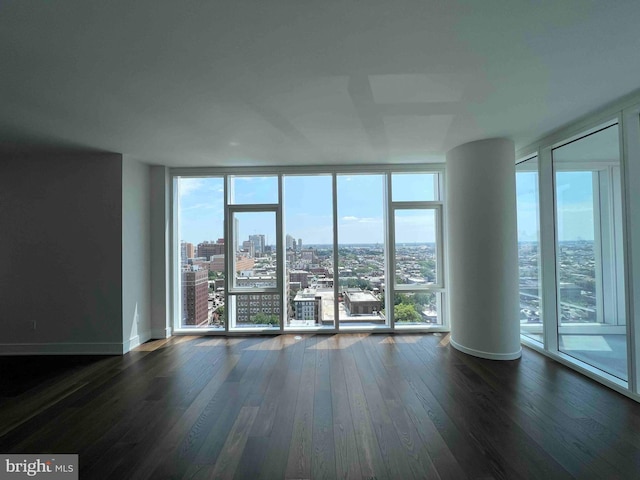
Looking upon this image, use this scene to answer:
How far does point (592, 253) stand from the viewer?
3.17m

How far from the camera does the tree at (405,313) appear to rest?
184 inches

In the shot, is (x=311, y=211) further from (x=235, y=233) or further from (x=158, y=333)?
(x=158, y=333)

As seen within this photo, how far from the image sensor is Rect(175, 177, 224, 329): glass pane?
4691 mm

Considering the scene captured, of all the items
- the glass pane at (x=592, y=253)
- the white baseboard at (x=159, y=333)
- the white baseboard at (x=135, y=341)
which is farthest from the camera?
the white baseboard at (x=159, y=333)

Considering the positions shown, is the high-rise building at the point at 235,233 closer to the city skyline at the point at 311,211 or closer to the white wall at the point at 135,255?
the city skyline at the point at 311,211

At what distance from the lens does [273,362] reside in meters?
3.46

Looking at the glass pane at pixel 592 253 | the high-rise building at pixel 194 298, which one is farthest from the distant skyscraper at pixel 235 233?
the glass pane at pixel 592 253

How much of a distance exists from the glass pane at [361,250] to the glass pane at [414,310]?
273 millimetres

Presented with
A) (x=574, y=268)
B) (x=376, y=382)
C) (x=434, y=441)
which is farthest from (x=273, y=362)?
(x=574, y=268)

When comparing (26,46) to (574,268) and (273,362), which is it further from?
(574,268)

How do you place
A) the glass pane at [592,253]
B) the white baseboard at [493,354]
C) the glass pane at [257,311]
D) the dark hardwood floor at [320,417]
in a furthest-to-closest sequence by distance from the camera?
the glass pane at [257,311] → the white baseboard at [493,354] → the glass pane at [592,253] → the dark hardwood floor at [320,417]

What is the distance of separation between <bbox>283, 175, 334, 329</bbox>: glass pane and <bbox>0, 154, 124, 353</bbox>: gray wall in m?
2.44

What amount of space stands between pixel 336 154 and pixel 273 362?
2946mm

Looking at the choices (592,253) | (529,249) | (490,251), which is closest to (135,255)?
(490,251)
